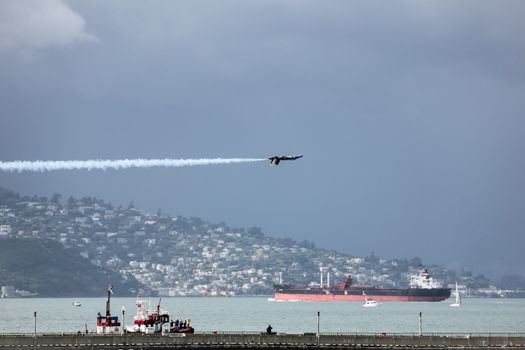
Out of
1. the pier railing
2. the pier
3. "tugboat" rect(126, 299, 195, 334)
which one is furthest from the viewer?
"tugboat" rect(126, 299, 195, 334)

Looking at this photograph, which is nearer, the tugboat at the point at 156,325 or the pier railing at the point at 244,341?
the pier railing at the point at 244,341

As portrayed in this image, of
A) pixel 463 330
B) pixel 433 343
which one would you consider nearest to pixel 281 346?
pixel 433 343

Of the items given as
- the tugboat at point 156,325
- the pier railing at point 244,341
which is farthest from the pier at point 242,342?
the tugboat at point 156,325

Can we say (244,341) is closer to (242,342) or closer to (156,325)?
(242,342)

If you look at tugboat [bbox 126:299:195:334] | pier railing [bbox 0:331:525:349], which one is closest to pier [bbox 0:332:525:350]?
pier railing [bbox 0:331:525:349]

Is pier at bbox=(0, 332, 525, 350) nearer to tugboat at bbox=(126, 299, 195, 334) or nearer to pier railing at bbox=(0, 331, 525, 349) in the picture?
pier railing at bbox=(0, 331, 525, 349)

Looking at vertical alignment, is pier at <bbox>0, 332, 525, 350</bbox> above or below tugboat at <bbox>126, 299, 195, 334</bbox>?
below

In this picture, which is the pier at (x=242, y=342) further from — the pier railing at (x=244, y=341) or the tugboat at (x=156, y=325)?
the tugboat at (x=156, y=325)

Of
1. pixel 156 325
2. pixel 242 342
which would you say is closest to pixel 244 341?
pixel 242 342
